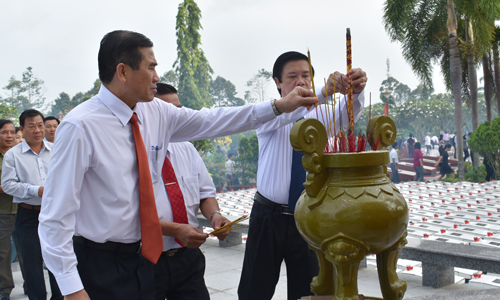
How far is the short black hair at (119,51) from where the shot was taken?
161 centimetres

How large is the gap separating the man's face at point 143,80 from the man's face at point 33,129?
2471 millimetres

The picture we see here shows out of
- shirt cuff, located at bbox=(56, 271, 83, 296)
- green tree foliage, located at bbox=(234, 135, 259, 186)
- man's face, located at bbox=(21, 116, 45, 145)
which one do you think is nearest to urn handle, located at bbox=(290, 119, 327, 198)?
shirt cuff, located at bbox=(56, 271, 83, 296)

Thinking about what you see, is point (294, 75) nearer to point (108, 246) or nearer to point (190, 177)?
point (190, 177)

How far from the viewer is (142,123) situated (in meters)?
1.78

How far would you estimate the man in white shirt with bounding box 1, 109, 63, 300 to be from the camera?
328cm

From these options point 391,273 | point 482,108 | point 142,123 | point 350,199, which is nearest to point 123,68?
point 142,123

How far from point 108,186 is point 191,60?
23.5 meters

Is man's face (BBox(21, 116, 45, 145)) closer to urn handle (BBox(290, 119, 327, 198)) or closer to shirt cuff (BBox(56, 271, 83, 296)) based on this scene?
shirt cuff (BBox(56, 271, 83, 296))

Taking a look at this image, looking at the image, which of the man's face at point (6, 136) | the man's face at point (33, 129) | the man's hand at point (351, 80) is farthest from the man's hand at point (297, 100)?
the man's face at point (6, 136)

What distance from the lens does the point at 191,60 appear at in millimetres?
24297

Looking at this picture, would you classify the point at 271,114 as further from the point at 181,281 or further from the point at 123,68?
the point at 181,281

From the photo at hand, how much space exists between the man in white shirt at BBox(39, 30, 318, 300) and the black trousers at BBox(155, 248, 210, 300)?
0.22 metres

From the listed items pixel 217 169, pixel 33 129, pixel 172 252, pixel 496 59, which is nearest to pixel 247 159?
pixel 217 169

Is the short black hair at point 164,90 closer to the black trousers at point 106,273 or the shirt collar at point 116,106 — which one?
the shirt collar at point 116,106
